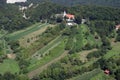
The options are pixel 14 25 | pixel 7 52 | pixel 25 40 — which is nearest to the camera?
pixel 7 52

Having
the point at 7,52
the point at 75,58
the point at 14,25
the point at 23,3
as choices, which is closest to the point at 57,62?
the point at 75,58

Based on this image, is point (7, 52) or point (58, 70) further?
point (7, 52)

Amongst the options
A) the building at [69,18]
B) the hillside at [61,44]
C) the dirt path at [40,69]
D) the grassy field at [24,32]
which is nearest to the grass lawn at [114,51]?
the hillside at [61,44]

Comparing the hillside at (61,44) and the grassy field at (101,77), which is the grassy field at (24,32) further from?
the grassy field at (101,77)

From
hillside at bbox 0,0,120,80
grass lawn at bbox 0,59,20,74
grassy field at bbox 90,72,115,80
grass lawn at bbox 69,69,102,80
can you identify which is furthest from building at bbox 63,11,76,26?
grassy field at bbox 90,72,115,80

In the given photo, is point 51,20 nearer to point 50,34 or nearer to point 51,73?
point 50,34

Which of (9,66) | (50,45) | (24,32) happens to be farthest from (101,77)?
(24,32)
